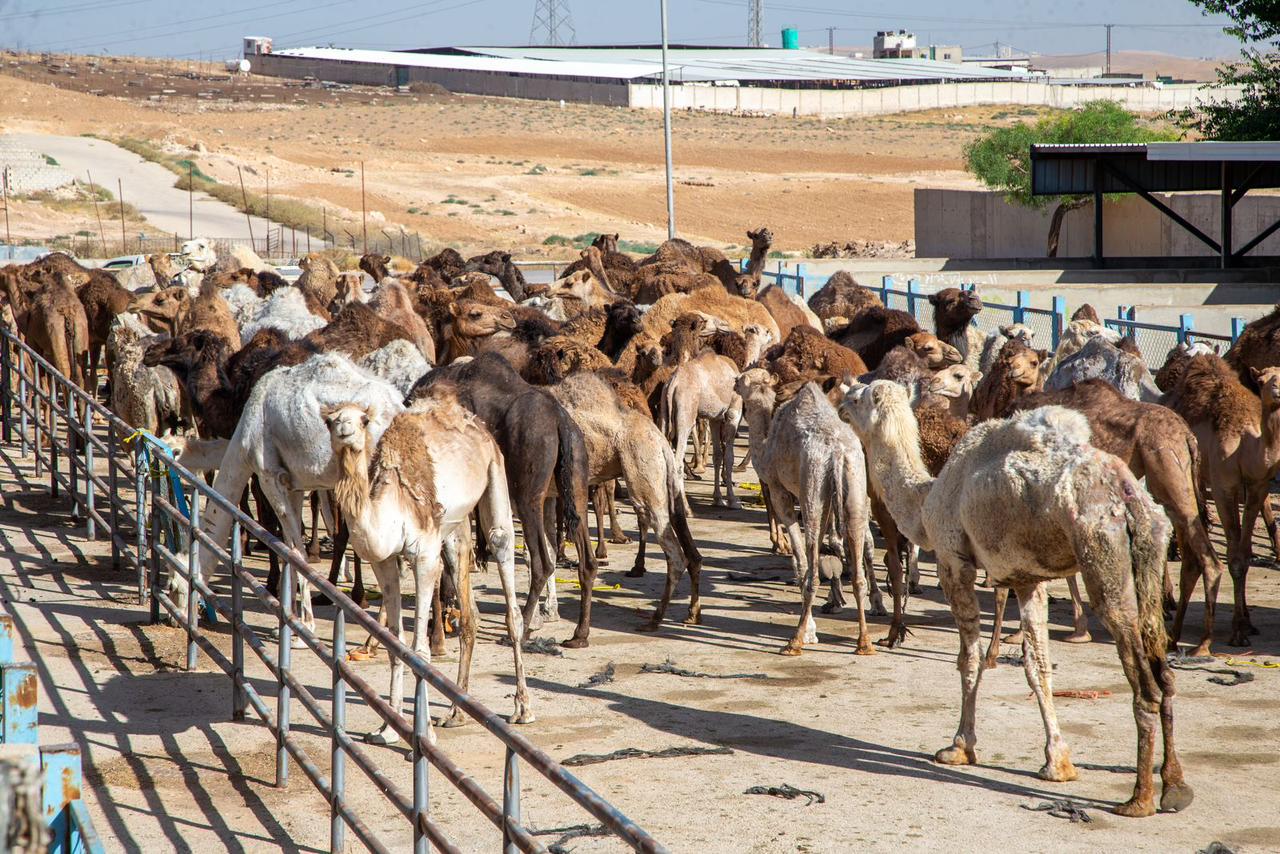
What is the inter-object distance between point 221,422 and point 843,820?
663 cm

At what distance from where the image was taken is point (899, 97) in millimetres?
113500

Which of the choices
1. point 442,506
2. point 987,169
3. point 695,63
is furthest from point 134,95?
point 442,506

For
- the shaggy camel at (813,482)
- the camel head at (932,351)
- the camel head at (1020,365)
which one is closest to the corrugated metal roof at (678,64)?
the camel head at (932,351)

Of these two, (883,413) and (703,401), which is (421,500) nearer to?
(883,413)

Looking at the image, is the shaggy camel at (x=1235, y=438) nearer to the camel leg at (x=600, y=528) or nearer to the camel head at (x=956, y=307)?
the camel leg at (x=600, y=528)

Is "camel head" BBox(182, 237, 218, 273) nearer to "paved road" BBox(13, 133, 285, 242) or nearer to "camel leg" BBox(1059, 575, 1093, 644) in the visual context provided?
"camel leg" BBox(1059, 575, 1093, 644)

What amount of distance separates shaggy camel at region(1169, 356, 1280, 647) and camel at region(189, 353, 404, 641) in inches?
215

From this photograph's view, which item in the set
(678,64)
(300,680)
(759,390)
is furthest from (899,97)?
(300,680)

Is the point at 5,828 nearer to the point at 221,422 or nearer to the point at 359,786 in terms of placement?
the point at 359,786

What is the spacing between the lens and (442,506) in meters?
7.74

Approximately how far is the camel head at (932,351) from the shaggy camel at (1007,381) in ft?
6.09

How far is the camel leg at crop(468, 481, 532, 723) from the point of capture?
8055mm

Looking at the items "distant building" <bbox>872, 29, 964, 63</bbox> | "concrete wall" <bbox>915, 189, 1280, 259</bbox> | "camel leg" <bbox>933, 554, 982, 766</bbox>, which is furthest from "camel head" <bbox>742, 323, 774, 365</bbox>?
"distant building" <bbox>872, 29, 964, 63</bbox>

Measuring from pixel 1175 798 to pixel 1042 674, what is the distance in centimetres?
84
